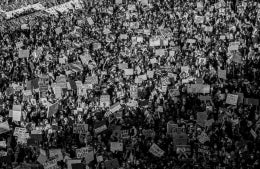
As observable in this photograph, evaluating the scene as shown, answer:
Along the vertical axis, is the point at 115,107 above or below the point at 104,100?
below

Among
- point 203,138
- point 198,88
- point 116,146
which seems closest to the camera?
point 203,138

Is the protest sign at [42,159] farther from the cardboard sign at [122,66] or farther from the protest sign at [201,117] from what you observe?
the protest sign at [201,117]

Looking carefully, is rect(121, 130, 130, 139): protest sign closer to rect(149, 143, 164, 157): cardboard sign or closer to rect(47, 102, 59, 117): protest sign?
rect(149, 143, 164, 157): cardboard sign

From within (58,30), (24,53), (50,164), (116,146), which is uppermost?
(58,30)

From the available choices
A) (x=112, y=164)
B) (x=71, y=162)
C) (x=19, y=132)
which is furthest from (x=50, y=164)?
(x=112, y=164)

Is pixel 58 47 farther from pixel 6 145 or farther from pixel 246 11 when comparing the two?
pixel 246 11

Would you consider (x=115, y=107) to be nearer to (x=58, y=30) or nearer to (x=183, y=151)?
(x=183, y=151)

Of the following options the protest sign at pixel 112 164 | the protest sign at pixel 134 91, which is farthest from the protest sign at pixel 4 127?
the protest sign at pixel 134 91

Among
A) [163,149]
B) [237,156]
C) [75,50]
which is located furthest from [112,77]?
[237,156]
